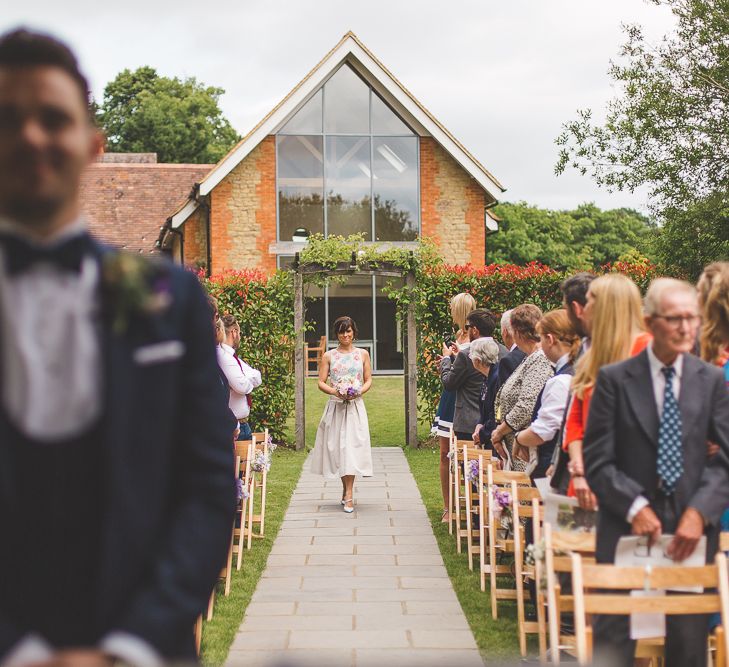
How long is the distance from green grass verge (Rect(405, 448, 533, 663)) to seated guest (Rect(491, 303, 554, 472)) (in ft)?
3.39

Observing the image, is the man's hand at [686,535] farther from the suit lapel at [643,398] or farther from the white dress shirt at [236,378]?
the white dress shirt at [236,378]

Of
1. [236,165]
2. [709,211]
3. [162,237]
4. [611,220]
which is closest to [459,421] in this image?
[709,211]

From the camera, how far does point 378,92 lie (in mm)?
25375

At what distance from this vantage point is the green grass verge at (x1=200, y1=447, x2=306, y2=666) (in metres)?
6.32

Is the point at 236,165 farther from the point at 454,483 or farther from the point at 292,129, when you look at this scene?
the point at 454,483

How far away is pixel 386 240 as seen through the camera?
88.0 feet

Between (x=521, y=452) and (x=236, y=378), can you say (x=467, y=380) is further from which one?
(x=521, y=452)

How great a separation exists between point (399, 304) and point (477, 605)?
936cm

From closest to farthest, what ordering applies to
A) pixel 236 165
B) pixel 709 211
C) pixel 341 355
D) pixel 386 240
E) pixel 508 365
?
pixel 508 365, pixel 341 355, pixel 709 211, pixel 236 165, pixel 386 240

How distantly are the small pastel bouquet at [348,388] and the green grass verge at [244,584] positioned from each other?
148 cm

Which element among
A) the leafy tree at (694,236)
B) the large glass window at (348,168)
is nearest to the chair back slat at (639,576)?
the leafy tree at (694,236)

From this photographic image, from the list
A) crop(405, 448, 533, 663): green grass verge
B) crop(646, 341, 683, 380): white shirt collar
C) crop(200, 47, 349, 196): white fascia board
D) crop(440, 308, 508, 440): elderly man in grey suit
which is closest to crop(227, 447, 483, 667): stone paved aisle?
crop(405, 448, 533, 663): green grass verge

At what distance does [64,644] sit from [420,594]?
6.01 m

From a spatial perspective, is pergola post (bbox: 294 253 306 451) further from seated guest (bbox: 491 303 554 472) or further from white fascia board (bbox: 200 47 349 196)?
white fascia board (bbox: 200 47 349 196)
